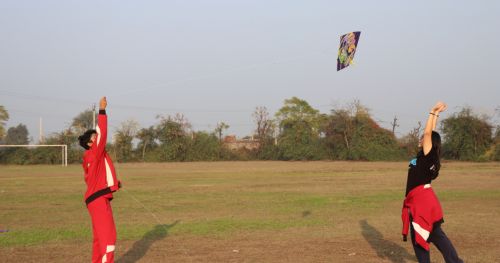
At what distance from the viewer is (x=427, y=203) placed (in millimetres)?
6457

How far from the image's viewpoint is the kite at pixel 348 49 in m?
17.9

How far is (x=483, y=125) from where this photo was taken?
180 feet

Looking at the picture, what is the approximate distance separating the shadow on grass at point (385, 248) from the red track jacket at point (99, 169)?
4464 mm

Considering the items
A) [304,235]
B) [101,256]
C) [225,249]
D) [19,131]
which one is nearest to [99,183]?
[101,256]

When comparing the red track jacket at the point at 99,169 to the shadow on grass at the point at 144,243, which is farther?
the shadow on grass at the point at 144,243

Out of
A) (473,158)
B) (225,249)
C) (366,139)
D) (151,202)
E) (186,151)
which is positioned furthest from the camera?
(186,151)

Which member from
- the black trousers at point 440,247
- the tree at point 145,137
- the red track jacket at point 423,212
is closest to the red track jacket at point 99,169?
the red track jacket at point 423,212

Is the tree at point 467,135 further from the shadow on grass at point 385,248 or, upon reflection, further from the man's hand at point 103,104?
the man's hand at point 103,104

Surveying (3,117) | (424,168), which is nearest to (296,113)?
(3,117)

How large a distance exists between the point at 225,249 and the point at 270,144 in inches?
2186

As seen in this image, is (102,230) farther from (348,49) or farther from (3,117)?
(3,117)

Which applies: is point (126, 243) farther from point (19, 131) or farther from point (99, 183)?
point (19, 131)

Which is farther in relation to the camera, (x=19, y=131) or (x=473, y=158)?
(x=19, y=131)

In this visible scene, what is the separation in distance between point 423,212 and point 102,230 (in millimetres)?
3676
